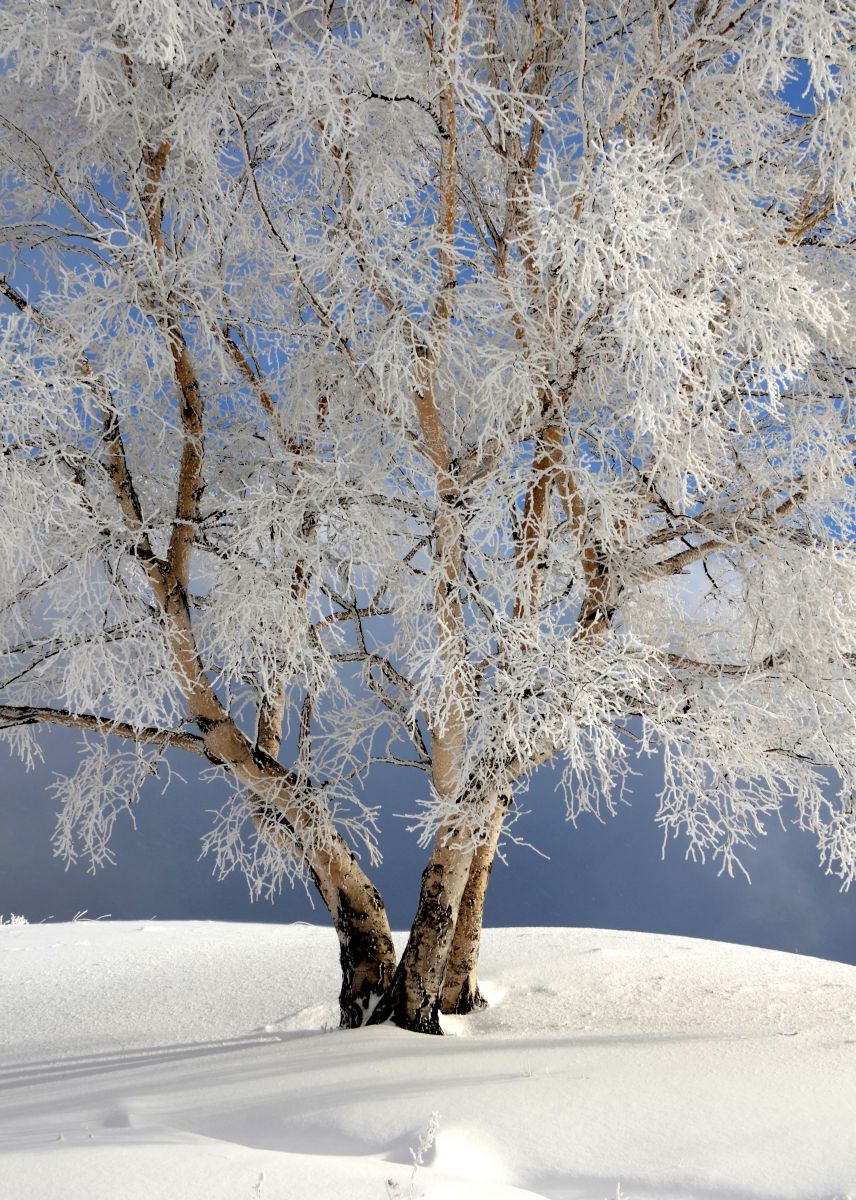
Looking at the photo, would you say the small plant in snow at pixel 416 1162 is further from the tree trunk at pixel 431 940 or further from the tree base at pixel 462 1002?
the tree base at pixel 462 1002

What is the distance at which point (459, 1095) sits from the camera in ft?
12.0

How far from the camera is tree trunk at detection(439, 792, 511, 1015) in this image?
18.2 ft

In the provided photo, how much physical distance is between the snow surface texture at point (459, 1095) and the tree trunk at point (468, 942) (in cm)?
14

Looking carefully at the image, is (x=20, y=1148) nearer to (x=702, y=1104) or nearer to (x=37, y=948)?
(x=702, y=1104)

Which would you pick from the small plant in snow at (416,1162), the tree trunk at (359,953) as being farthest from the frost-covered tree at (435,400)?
the small plant in snow at (416,1162)

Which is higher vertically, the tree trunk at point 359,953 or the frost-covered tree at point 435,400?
the frost-covered tree at point 435,400

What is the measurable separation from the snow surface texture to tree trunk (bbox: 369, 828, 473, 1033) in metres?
0.22

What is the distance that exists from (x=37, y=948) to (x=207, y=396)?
16.5ft

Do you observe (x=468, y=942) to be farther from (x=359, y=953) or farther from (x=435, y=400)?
(x=435, y=400)

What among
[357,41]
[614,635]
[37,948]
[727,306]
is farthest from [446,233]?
[37,948]

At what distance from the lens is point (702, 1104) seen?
3.61 meters

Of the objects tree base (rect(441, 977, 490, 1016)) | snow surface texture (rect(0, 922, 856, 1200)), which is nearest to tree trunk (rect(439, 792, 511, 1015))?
tree base (rect(441, 977, 490, 1016))

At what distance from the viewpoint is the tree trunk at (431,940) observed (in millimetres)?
5098

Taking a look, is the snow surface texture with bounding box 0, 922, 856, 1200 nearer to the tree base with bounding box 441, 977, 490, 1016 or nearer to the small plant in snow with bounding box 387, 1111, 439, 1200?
the small plant in snow with bounding box 387, 1111, 439, 1200
